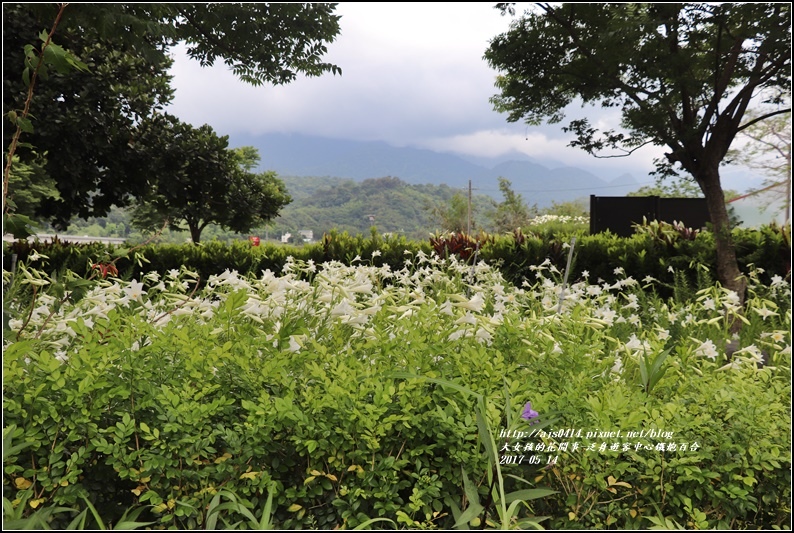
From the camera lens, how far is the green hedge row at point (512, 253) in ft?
19.1

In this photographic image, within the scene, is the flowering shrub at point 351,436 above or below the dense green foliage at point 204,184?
below

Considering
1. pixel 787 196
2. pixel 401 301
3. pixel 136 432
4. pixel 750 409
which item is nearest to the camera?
pixel 136 432

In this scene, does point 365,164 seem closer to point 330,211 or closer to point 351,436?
point 330,211

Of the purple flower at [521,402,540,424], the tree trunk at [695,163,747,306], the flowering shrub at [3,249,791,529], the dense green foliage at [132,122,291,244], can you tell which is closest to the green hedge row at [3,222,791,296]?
the tree trunk at [695,163,747,306]

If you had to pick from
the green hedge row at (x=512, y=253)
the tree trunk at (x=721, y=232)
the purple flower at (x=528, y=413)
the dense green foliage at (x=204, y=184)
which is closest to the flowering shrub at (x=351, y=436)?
the purple flower at (x=528, y=413)

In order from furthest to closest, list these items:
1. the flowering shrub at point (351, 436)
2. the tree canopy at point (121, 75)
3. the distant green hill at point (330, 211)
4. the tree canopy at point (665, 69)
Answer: the distant green hill at point (330, 211) < the tree canopy at point (121, 75) < the tree canopy at point (665, 69) < the flowering shrub at point (351, 436)

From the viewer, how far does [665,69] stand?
191 inches

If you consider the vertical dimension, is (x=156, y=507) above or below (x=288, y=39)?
below

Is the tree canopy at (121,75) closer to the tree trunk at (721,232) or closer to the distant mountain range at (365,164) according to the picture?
the distant mountain range at (365,164)

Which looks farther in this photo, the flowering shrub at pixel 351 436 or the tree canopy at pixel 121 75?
the tree canopy at pixel 121 75

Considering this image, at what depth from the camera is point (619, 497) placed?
65.1 inches

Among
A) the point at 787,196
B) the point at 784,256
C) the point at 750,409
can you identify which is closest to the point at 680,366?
the point at 750,409

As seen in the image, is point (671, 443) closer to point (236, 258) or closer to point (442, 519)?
point (442, 519)

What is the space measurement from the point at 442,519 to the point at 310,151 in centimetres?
551
